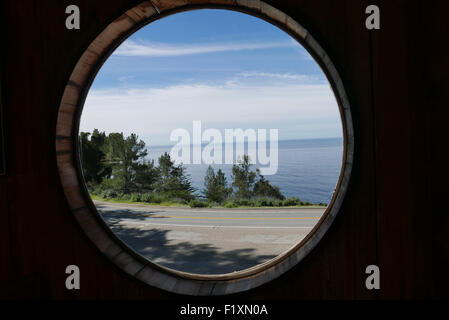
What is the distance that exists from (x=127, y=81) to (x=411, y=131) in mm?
Answer: 50854

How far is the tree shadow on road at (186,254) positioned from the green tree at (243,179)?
26.3 feet

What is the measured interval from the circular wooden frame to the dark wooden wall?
0.04 metres

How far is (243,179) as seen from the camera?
18.7m

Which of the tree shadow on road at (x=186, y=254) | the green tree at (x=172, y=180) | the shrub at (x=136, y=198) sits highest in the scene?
the green tree at (x=172, y=180)

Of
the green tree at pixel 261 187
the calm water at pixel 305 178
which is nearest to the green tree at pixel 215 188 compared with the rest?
the calm water at pixel 305 178

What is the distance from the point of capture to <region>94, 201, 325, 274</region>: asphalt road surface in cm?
814

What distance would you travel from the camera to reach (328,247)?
1.41m

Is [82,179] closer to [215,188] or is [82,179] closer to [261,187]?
[215,188]

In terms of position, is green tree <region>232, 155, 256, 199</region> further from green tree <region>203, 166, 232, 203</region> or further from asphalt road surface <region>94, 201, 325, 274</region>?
asphalt road surface <region>94, 201, 325, 274</region>

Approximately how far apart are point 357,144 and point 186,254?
9189mm

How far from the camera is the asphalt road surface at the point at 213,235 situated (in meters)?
8.14

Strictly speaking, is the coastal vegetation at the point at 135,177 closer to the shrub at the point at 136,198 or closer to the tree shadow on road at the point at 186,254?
the shrub at the point at 136,198
